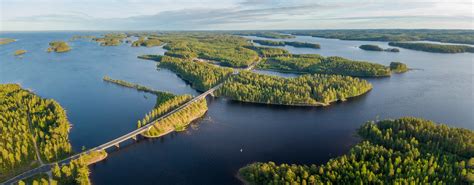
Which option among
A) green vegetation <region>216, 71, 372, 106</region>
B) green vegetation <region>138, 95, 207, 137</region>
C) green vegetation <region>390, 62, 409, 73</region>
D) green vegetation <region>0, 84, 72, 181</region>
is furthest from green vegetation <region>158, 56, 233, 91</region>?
green vegetation <region>390, 62, 409, 73</region>

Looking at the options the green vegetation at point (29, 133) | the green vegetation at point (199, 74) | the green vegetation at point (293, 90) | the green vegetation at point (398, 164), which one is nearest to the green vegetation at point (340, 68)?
the green vegetation at point (293, 90)

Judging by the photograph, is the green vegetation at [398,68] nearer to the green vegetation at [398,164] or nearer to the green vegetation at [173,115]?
the green vegetation at [398,164]

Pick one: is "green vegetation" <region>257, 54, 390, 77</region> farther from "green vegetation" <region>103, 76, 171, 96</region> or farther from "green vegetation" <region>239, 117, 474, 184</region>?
"green vegetation" <region>239, 117, 474, 184</region>

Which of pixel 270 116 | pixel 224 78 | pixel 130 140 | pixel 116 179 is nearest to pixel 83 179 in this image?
pixel 116 179

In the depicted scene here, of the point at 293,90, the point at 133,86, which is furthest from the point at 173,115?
the point at 133,86

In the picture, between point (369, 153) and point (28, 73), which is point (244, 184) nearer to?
point (369, 153)
